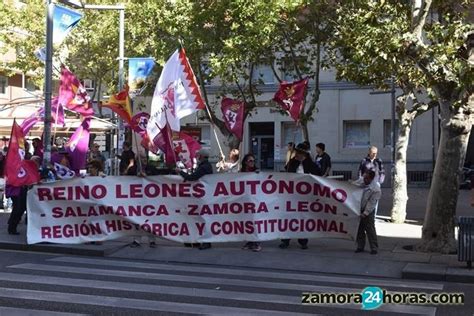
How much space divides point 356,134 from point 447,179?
20528mm

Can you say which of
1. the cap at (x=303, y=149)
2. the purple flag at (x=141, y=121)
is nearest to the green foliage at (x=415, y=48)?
the cap at (x=303, y=149)

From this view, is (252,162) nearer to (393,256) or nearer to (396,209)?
(393,256)

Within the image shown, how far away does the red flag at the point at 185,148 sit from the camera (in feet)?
46.5

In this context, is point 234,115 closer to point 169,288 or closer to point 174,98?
point 174,98

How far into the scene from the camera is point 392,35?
10.0m

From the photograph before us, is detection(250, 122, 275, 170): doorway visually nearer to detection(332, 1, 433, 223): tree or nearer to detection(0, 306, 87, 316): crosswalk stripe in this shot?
detection(332, 1, 433, 223): tree

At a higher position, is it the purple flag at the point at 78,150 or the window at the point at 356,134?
the window at the point at 356,134

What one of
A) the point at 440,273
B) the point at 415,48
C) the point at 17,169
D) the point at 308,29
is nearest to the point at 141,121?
the point at 17,169

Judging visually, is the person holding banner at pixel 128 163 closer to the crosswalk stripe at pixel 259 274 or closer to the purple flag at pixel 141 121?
the purple flag at pixel 141 121

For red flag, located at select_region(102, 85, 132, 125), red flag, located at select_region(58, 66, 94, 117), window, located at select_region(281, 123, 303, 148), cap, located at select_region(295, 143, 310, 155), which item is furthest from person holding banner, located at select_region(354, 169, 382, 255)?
window, located at select_region(281, 123, 303, 148)

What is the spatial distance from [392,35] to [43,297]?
678 centimetres

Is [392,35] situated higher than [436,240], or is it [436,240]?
[392,35]

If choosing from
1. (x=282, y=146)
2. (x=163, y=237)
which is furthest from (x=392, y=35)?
(x=282, y=146)

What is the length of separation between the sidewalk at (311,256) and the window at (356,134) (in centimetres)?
1866
